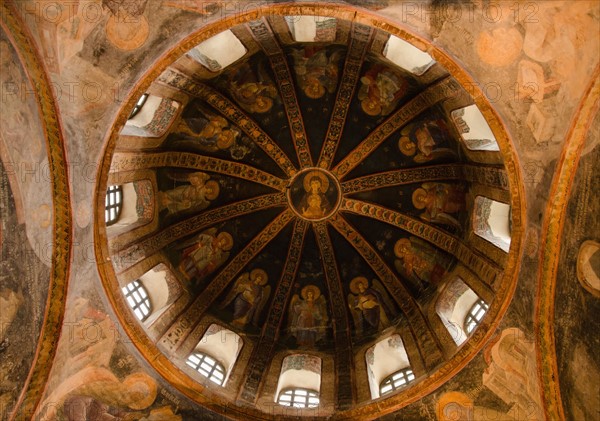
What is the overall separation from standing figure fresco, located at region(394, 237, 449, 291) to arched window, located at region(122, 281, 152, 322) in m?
6.25

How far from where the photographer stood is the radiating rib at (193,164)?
14.6 metres

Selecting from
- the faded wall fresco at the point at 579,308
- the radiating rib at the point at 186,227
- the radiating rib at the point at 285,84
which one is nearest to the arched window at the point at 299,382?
the radiating rib at the point at 186,227

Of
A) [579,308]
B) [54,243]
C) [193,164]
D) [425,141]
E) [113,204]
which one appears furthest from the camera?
[193,164]

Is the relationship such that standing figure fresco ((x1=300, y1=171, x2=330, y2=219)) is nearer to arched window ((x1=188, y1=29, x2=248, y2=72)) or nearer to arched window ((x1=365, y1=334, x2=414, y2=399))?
arched window ((x1=365, y1=334, x2=414, y2=399))

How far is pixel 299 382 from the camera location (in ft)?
51.6

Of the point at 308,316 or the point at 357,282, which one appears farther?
the point at 357,282

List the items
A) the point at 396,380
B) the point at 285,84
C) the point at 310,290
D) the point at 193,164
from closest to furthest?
the point at 396,380, the point at 285,84, the point at 193,164, the point at 310,290

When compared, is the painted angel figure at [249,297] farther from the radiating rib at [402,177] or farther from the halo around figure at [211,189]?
the radiating rib at [402,177]

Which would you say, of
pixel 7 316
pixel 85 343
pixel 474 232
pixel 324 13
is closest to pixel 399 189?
pixel 474 232

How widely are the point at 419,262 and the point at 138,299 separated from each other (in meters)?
6.79

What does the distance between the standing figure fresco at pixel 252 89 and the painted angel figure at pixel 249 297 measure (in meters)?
4.22

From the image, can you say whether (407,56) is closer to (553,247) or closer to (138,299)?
(553,247)

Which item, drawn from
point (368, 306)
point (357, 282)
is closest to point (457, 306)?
point (368, 306)

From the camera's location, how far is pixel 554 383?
12.4 meters
